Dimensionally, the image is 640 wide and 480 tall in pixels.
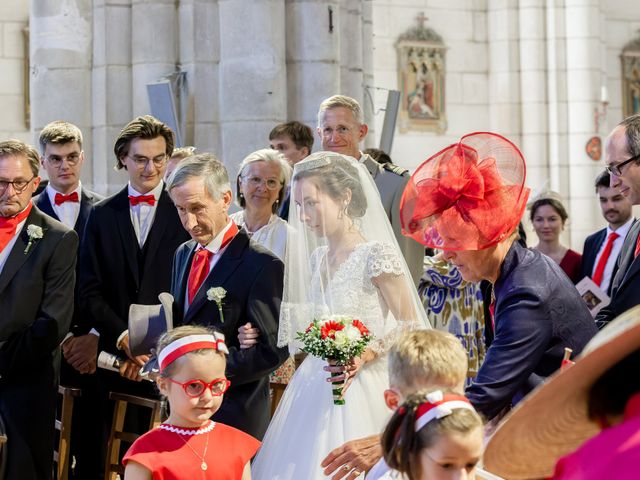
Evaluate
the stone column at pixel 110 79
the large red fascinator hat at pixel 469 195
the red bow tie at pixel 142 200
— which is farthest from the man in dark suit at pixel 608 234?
the large red fascinator hat at pixel 469 195

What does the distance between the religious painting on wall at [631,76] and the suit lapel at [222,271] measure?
12206 mm

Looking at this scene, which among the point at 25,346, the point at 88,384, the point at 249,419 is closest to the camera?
the point at 249,419

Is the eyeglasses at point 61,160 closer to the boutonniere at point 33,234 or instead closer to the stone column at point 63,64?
the boutonniere at point 33,234

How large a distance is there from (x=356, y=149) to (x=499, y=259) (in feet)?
8.94

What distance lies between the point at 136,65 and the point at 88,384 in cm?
254

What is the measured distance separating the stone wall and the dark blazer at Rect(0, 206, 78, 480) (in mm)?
6617

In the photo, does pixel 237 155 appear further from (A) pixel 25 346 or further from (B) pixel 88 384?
(A) pixel 25 346

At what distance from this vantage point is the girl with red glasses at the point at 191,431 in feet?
11.8

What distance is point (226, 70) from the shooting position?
7.21 m

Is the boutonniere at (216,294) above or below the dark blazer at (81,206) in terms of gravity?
below

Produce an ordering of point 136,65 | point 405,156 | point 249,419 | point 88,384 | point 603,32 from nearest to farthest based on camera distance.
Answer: point 249,419 < point 88,384 < point 136,65 < point 405,156 < point 603,32

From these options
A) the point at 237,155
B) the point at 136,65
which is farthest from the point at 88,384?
the point at 136,65

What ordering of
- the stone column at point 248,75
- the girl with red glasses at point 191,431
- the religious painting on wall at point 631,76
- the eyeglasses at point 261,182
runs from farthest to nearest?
the religious painting on wall at point 631,76 < the stone column at point 248,75 < the eyeglasses at point 261,182 < the girl with red glasses at point 191,431

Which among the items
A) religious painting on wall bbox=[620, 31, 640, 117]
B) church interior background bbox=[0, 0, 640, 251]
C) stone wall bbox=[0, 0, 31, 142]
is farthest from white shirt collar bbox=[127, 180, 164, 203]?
religious painting on wall bbox=[620, 31, 640, 117]
